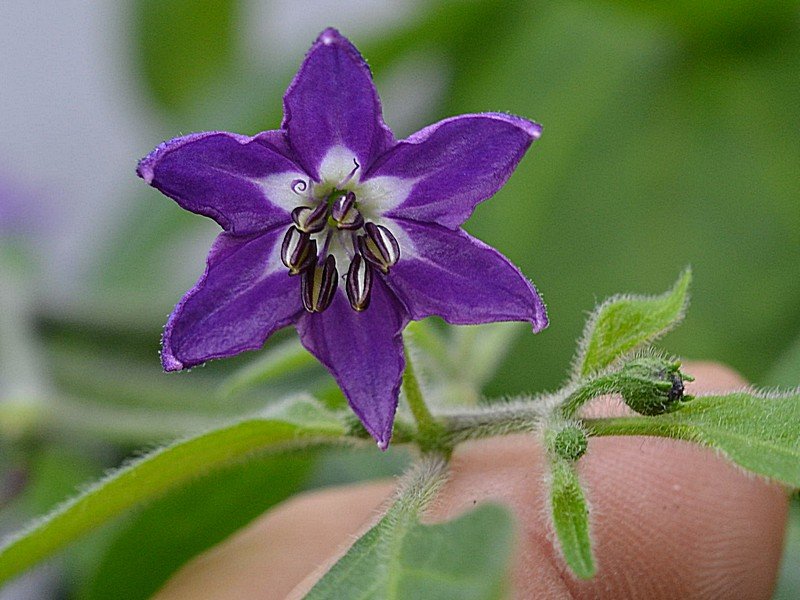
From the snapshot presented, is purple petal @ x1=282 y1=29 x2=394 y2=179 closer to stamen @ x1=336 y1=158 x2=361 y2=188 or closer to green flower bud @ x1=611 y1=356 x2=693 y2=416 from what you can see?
stamen @ x1=336 y1=158 x2=361 y2=188

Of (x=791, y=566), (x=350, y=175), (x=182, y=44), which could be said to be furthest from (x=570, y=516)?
(x=182, y=44)

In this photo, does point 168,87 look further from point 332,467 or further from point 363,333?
point 363,333

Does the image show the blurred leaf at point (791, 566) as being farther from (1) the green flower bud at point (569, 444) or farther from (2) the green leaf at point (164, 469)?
(2) the green leaf at point (164, 469)

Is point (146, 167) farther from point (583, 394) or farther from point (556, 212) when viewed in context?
point (556, 212)

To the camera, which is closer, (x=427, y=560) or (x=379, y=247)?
(x=427, y=560)

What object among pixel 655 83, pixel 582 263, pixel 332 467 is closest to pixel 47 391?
pixel 332 467

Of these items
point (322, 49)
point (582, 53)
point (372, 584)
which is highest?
point (322, 49)
